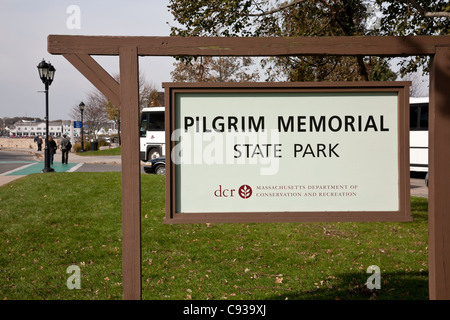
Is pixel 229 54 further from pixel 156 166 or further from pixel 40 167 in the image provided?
pixel 40 167

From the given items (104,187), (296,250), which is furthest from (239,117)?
(104,187)

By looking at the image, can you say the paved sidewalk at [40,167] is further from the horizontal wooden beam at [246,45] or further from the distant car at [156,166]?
the horizontal wooden beam at [246,45]

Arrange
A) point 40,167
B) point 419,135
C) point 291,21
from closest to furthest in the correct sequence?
point 291,21, point 419,135, point 40,167

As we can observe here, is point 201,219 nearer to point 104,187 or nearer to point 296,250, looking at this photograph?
point 296,250

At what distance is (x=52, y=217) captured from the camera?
905 centimetres

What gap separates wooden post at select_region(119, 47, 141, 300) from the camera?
10.7 ft

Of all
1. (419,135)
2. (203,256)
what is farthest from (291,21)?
(419,135)

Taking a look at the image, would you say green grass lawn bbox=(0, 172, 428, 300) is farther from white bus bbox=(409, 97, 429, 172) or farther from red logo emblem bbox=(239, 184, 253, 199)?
white bus bbox=(409, 97, 429, 172)

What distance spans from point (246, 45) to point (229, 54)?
0.14 metres

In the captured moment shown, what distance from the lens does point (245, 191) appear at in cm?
353

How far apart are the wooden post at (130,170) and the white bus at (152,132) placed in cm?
2191

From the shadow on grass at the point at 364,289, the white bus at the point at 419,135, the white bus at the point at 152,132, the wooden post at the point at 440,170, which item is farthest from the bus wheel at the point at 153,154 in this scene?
the wooden post at the point at 440,170

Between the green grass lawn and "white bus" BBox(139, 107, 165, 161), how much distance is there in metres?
14.7
